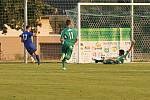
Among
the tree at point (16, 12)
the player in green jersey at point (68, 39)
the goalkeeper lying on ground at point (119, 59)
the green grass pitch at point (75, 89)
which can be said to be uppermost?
the tree at point (16, 12)

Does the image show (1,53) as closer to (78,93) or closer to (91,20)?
(91,20)

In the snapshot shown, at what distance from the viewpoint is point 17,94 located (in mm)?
11711

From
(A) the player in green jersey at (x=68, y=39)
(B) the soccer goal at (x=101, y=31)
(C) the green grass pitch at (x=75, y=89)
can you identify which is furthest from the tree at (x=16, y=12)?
(C) the green grass pitch at (x=75, y=89)

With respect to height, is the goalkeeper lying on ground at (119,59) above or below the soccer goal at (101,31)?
below

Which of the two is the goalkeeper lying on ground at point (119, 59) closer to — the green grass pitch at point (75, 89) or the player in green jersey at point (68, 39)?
the player in green jersey at point (68, 39)

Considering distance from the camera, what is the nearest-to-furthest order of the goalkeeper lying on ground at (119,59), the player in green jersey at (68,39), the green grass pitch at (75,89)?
the green grass pitch at (75,89)
the player in green jersey at (68,39)
the goalkeeper lying on ground at (119,59)

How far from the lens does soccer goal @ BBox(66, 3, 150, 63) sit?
101ft

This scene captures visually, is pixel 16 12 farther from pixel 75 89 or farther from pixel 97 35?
pixel 75 89

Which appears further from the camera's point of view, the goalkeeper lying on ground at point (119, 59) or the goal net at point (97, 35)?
the goal net at point (97, 35)

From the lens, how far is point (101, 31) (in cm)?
3150

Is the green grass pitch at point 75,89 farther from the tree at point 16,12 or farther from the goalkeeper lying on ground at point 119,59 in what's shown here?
the tree at point 16,12

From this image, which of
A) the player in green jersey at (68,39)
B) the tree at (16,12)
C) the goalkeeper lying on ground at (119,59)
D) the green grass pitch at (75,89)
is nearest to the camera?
the green grass pitch at (75,89)

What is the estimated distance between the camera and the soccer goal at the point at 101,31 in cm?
3091

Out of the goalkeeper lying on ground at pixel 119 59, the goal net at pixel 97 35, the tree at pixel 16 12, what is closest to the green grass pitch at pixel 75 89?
the goalkeeper lying on ground at pixel 119 59
